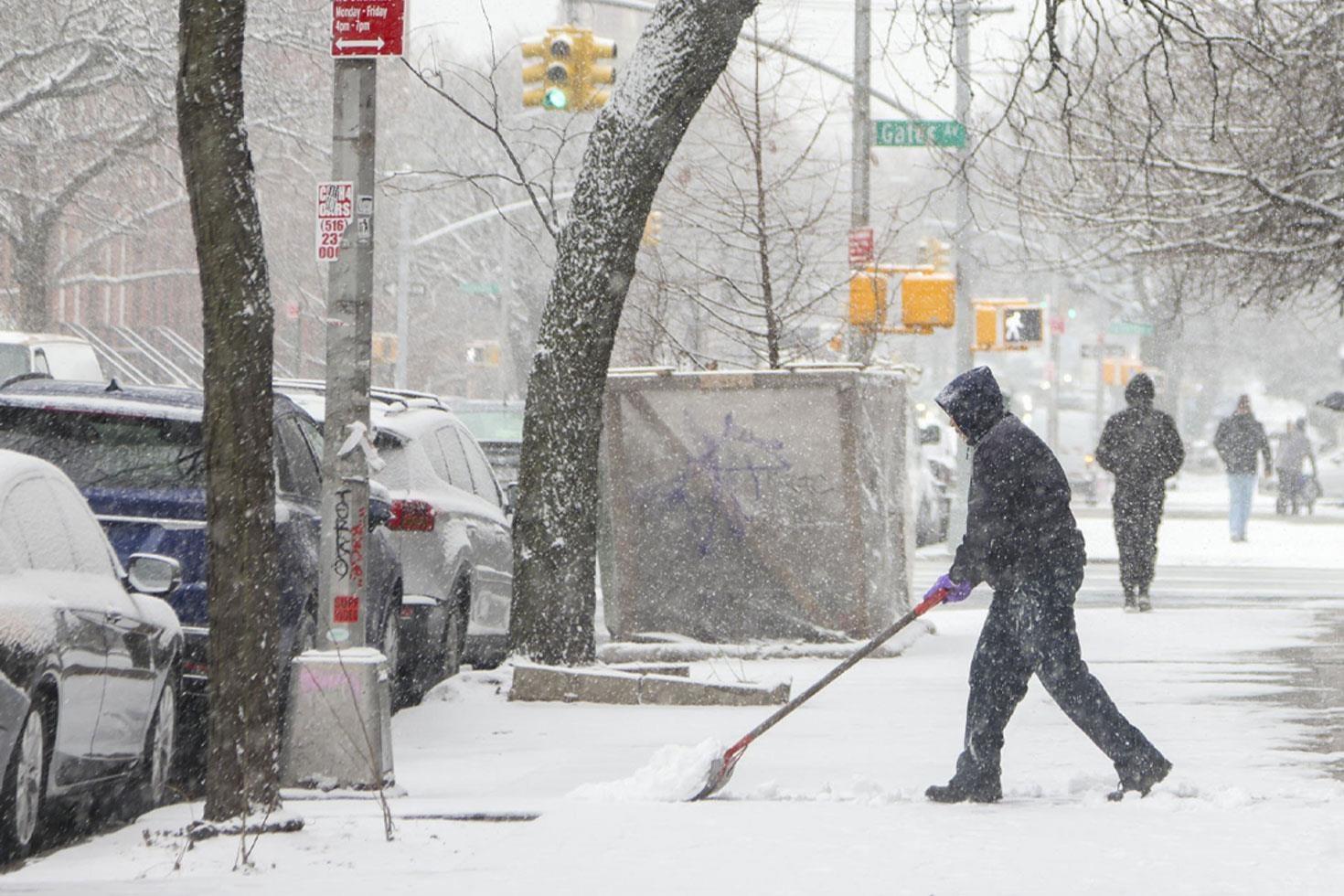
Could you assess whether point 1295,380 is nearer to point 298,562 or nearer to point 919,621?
point 919,621

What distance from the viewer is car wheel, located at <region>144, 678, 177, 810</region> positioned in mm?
8797

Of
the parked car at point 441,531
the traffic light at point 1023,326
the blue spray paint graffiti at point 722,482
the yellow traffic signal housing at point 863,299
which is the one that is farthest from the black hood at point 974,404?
the traffic light at point 1023,326

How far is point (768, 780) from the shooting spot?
9156 mm

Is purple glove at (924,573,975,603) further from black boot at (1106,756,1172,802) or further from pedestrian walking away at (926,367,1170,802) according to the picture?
black boot at (1106,756,1172,802)

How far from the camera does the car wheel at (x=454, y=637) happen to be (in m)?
12.9

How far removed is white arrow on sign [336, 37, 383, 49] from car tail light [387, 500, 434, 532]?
350 cm

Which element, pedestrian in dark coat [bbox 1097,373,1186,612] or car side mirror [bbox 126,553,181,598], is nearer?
car side mirror [bbox 126,553,181,598]

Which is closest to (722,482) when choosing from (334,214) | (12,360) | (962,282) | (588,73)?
(334,214)

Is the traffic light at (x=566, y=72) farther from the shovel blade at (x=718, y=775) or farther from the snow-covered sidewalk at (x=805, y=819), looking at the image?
the shovel blade at (x=718, y=775)

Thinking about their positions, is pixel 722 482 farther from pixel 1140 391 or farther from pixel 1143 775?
pixel 1143 775

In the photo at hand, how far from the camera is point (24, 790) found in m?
7.19

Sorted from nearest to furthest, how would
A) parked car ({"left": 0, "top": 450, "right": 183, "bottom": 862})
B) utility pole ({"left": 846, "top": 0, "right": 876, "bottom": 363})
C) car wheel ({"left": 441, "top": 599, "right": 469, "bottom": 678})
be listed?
1. parked car ({"left": 0, "top": 450, "right": 183, "bottom": 862})
2. car wheel ({"left": 441, "top": 599, "right": 469, "bottom": 678})
3. utility pole ({"left": 846, "top": 0, "right": 876, "bottom": 363})

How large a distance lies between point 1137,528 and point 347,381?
10.6m

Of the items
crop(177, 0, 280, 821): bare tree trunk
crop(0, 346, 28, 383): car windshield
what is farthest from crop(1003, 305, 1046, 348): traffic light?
crop(177, 0, 280, 821): bare tree trunk
